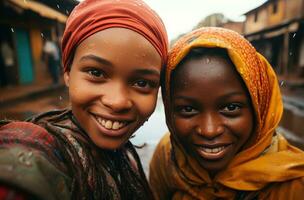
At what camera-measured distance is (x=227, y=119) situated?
64.4 inches

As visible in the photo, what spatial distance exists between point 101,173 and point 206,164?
0.70 meters

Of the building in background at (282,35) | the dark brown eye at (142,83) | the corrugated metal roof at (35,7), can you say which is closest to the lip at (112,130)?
the dark brown eye at (142,83)

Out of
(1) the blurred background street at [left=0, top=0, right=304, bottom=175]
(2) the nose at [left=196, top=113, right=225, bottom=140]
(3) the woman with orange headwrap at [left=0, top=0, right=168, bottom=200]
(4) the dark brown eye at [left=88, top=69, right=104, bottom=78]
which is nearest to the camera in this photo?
(3) the woman with orange headwrap at [left=0, top=0, right=168, bottom=200]

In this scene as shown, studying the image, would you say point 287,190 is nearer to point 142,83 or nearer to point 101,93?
point 142,83

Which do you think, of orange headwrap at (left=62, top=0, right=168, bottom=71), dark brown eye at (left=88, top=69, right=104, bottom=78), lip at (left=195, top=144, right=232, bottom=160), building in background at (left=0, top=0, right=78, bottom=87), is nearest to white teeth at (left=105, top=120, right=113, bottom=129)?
dark brown eye at (left=88, top=69, right=104, bottom=78)

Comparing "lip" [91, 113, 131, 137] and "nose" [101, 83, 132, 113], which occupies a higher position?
"nose" [101, 83, 132, 113]

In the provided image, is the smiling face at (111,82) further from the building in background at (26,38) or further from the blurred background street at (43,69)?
the building in background at (26,38)

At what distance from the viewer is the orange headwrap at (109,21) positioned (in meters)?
1.35

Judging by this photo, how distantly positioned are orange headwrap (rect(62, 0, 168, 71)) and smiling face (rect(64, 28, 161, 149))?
0.04 meters

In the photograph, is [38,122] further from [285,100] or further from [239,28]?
[239,28]

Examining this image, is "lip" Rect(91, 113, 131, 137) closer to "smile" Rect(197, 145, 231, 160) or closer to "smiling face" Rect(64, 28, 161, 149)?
"smiling face" Rect(64, 28, 161, 149)

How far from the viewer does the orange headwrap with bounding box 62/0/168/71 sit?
1352mm

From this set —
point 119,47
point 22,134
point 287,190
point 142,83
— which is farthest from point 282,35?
point 22,134

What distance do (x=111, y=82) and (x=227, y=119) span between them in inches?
27.6
